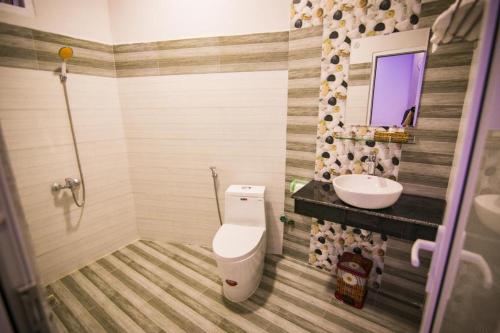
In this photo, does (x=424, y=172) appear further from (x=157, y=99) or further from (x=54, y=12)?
A: (x=54, y=12)

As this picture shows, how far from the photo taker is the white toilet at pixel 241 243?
168 cm

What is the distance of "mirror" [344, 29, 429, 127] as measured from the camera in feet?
4.98

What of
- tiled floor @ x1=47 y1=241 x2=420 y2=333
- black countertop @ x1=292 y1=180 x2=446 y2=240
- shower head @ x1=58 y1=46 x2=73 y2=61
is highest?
shower head @ x1=58 y1=46 x2=73 y2=61

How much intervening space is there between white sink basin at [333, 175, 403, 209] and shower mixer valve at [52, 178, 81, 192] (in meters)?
2.20

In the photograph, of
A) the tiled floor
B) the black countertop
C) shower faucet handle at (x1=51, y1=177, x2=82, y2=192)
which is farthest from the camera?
shower faucet handle at (x1=51, y1=177, x2=82, y2=192)

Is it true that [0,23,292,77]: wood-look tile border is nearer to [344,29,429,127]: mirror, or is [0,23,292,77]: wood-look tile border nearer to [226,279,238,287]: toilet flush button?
[344,29,429,127]: mirror

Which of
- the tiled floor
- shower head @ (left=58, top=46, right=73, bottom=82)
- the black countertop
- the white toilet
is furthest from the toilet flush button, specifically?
shower head @ (left=58, top=46, right=73, bottom=82)

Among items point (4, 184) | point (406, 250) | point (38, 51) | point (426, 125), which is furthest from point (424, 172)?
point (38, 51)

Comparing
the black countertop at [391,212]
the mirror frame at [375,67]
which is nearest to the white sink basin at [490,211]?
the black countertop at [391,212]

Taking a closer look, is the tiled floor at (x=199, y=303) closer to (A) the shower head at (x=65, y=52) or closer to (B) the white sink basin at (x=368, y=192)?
(B) the white sink basin at (x=368, y=192)

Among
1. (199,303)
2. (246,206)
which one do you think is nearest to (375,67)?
(246,206)

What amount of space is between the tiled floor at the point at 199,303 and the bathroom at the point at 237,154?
0.01 metres

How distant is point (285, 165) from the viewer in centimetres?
213

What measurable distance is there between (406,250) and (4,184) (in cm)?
221
